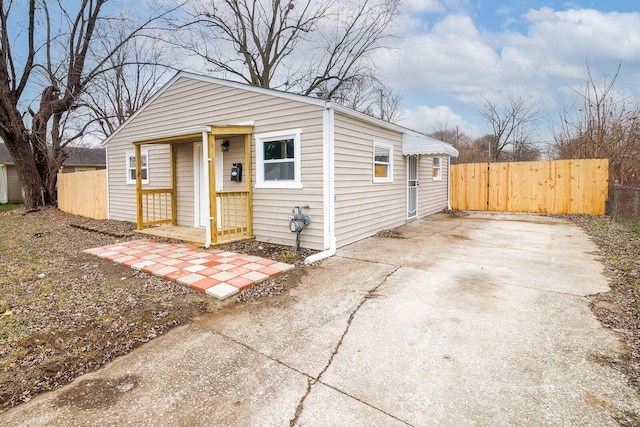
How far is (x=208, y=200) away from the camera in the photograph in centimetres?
598

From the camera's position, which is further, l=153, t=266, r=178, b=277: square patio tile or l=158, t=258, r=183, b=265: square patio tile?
l=158, t=258, r=183, b=265: square patio tile

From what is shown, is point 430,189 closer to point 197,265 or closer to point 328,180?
point 328,180

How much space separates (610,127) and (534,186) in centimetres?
338

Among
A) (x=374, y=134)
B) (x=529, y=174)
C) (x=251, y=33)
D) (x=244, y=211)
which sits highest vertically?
(x=251, y=33)

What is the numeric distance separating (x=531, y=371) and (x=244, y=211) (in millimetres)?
5614

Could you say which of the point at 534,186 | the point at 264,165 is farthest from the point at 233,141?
the point at 534,186

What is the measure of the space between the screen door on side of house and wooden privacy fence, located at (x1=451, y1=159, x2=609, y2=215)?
13.0 ft

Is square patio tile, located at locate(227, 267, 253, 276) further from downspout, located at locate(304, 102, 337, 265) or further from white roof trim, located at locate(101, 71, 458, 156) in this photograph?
→ white roof trim, located at locate(101, 71, 458, 156)

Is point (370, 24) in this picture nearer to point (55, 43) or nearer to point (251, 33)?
point (251, 33)

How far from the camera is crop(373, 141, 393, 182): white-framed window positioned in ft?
24.8

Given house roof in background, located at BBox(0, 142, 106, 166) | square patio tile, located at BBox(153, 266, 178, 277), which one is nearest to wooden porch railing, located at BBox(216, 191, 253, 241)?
square patio tile, located at BBox(153, 266, 178, 277)

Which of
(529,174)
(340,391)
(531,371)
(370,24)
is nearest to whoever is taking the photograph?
(340,391)

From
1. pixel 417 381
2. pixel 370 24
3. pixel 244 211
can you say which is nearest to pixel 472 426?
pixel 417 381

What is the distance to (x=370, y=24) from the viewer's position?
14836mm
